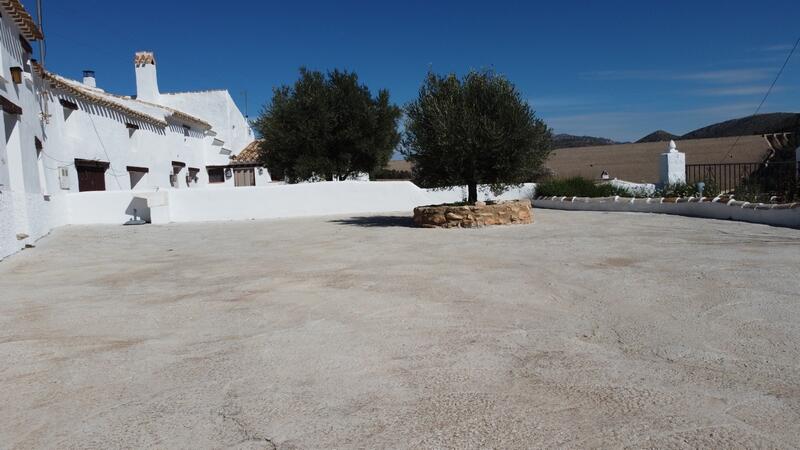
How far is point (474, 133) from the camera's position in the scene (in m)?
12.8

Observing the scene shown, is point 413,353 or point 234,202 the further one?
point 234,202

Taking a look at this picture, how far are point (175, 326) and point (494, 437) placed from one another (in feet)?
10.9

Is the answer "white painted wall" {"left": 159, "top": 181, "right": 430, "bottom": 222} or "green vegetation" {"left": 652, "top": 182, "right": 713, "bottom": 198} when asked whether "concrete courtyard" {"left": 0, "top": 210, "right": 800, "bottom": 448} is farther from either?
"white painted wall" {"left": 159, "top": 181, "right": 430, "bottom": 222}

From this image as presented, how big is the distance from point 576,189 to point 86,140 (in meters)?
17.7

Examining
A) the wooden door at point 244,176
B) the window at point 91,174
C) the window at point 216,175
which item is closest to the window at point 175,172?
the window at point 216,175

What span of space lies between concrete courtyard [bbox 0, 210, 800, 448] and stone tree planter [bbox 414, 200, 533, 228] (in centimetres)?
512

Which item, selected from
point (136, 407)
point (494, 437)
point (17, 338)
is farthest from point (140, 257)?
point (494, 437)

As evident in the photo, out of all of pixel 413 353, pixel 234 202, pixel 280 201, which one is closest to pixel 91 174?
pixel 234 202

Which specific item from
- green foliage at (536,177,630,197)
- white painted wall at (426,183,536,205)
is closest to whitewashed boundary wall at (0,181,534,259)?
white painted wall at (426,183,536,205)

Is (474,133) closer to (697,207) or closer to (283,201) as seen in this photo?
(697,207)

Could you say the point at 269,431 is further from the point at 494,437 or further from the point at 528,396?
the point at 528,396

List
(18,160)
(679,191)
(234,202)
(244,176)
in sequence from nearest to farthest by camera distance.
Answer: (18,160) → (679,191) → (234,202) → (244,176)

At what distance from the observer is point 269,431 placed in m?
2.77

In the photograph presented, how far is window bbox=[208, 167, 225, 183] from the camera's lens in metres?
31.2
